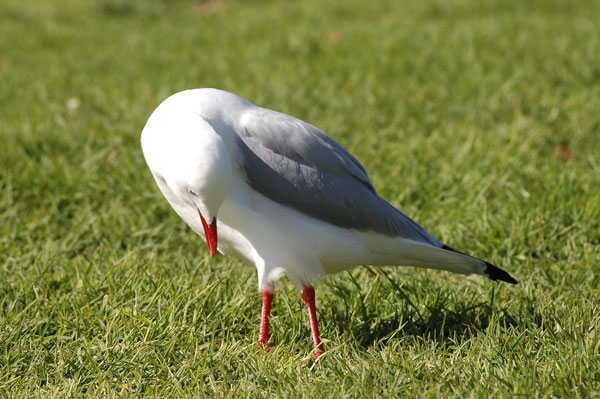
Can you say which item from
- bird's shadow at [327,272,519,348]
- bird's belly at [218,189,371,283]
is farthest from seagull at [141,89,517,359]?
bird's shadow at [327,272,519,348]

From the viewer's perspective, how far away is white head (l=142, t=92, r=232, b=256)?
262 cm

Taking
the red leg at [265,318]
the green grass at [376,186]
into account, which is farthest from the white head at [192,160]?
the green grass at [376,186]

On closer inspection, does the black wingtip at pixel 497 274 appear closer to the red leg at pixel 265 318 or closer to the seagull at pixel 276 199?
the seagull at pixel 276 199

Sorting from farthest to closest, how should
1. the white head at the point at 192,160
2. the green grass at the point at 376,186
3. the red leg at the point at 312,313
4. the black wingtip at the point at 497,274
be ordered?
the black wingtip at the point at 497,274, the red leg at the point at 312,313, the green grass at the point at 376,186, the white head at the point at 192,160

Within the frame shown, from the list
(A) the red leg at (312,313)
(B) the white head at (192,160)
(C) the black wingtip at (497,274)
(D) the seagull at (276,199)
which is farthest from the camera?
(C) the black wingtip at (497,274)

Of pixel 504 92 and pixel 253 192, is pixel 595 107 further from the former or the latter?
pixel 253 192

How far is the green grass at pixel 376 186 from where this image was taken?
2.92 metres

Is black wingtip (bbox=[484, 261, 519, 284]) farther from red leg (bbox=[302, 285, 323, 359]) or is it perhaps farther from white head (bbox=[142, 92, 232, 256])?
white head (bbox=[142, 92, 232, 256])

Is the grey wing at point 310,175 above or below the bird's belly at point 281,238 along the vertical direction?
above

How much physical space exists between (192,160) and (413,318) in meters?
1.41

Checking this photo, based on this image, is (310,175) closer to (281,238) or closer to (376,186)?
(281,238)

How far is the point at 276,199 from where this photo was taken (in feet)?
9.85

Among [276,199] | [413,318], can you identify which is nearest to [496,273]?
[413,318]

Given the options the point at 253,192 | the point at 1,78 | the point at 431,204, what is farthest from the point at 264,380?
the point at 1,78
